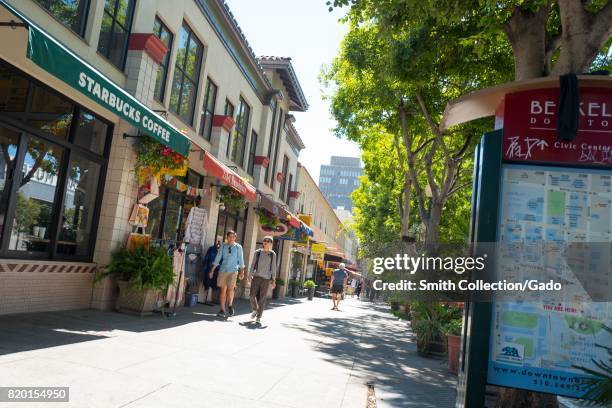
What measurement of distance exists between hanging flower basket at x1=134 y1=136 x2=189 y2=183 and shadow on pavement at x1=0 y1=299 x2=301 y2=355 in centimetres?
279

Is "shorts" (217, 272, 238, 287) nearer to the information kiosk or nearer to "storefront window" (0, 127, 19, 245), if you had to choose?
"storefront window" (0, 127, 19, 245)

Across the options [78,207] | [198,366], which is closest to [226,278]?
[78,207]

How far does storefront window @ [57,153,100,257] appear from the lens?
8.70 metres

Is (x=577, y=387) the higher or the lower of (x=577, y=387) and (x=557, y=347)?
the lower

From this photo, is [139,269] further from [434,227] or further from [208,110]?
[434,227]

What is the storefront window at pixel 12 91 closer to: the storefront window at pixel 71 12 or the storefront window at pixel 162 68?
the storefront window at pixel 71 12

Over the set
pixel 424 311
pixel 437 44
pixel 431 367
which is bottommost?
pixel 431 367

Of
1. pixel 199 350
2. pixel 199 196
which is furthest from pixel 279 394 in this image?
pixel 199 196

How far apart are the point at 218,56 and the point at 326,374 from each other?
1026 cm

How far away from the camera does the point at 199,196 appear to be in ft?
43.0

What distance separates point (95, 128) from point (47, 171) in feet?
4.88

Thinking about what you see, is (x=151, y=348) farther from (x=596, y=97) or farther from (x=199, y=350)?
(x=596, y=97)

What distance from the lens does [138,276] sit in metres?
9.02
